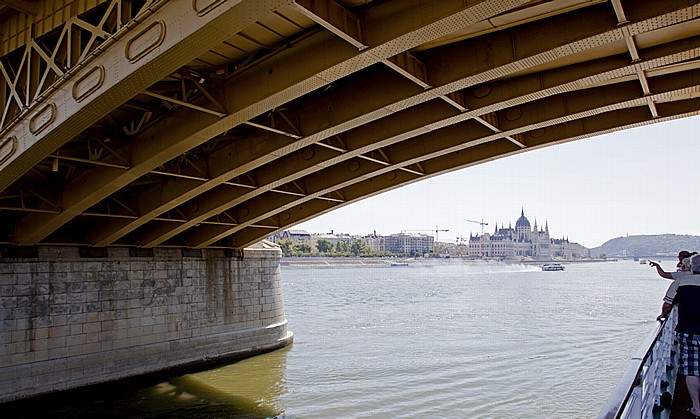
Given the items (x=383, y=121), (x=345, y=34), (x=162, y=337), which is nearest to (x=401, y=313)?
(x=162, y=337)

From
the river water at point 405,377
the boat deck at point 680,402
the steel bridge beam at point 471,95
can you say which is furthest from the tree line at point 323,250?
the boat deck at point 680,402

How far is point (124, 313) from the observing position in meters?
14.7

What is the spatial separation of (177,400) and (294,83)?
8713 millimetres

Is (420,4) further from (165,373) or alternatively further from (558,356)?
(558,356)

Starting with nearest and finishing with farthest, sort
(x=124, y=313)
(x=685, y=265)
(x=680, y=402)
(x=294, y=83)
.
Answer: (x=680, y=402)
(x=685, y=265)
(x=294, y=83)
(x=124, y=313)

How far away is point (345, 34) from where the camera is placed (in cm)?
641

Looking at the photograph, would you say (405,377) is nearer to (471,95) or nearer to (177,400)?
(177,400)

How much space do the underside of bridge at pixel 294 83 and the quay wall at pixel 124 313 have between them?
3.68 feet

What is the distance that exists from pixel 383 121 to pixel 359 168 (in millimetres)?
2781

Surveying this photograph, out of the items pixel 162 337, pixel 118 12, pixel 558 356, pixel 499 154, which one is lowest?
pixel 558 356

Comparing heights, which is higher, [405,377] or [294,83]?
[294,83]

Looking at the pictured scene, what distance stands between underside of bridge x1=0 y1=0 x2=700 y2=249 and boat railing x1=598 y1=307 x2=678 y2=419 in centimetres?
351

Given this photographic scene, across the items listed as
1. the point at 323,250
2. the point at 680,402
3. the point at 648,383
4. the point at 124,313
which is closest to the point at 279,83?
the point at 648,383

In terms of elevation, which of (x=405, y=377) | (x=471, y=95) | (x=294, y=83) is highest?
(x=471, y=95)
